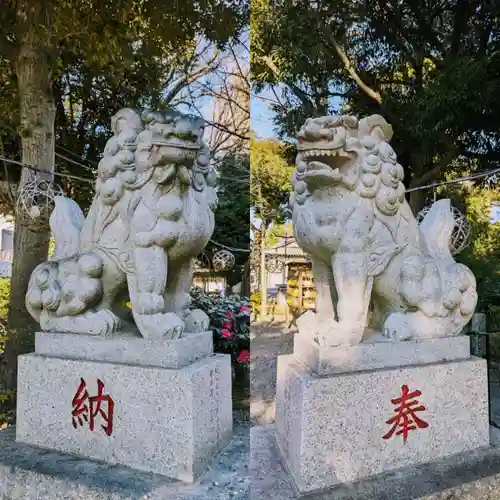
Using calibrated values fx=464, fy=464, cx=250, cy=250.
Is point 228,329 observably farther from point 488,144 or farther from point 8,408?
point 488,144

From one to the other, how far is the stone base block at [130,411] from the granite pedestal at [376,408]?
0.90 feet

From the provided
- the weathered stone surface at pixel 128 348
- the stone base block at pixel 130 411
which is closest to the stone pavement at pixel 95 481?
the stone base block at pixel 130 411

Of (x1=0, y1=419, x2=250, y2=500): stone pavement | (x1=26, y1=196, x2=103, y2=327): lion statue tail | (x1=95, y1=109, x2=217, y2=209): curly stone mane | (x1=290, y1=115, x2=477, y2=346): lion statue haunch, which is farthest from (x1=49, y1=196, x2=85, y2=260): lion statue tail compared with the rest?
(x1=290, y1=115, x2=477, y2=346): lion statue haunch

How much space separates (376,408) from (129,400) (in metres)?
0.79

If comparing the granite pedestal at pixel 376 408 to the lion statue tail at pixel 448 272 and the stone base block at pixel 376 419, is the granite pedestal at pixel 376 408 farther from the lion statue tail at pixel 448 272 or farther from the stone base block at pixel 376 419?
the lion statue tail at pixel 448 272

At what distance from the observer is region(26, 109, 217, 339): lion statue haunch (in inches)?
59.5

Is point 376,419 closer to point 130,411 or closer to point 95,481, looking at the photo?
point 130,411

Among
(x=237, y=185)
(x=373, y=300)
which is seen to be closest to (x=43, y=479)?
(x=373, y=300)

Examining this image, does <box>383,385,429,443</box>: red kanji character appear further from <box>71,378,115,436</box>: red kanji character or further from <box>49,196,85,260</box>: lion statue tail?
<box>49,196,85,260</box>: lion statue tail

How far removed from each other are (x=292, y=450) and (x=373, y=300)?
0.61 metres

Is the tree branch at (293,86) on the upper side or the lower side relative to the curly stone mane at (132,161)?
upper

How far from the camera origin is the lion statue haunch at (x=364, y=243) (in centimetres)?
147

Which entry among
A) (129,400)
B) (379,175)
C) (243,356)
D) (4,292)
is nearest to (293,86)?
(379,175)

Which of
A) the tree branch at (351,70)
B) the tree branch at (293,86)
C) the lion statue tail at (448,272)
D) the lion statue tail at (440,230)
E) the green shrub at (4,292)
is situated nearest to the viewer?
the lion statue tail at (448,272)
